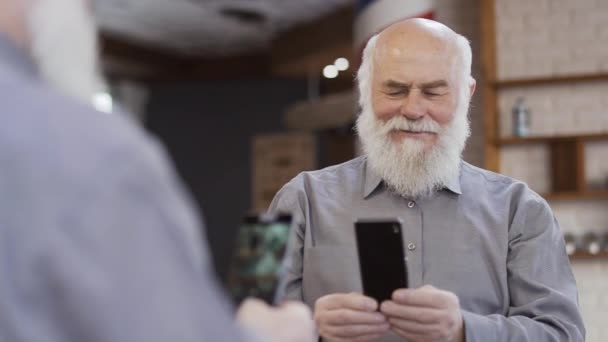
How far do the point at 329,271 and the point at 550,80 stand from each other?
12.0 feet

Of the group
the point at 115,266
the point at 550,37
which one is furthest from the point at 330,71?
the point at 115,266

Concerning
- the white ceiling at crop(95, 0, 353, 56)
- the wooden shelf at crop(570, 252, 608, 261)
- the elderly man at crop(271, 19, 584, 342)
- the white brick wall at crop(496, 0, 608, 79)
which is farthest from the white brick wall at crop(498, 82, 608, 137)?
the white ceiling at crop(95, 0, 353, 56)

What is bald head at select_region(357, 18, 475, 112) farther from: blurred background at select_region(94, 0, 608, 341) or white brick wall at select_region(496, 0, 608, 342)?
white brick wall at select_region(496, 0, 608, 342)

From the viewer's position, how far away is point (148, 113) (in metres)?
12.3

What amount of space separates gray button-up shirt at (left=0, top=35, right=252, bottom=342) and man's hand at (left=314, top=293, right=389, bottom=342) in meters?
1.00

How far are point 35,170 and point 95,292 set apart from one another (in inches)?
4.4

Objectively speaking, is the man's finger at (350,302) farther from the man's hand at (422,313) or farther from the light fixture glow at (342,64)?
the light fixture glow at (342,64)

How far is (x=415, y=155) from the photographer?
226 cm

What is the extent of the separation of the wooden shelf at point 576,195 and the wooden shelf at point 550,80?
70 centimetres

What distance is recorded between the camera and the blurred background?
5422 millimetres

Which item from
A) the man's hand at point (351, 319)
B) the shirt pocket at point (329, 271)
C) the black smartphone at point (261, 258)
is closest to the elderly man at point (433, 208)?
the shirt pocket at point (329, 271)

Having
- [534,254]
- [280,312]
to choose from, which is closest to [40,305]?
[280,312]

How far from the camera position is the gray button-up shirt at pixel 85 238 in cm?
69

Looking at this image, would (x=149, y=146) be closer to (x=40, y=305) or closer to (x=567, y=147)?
(x=40, y=305)
